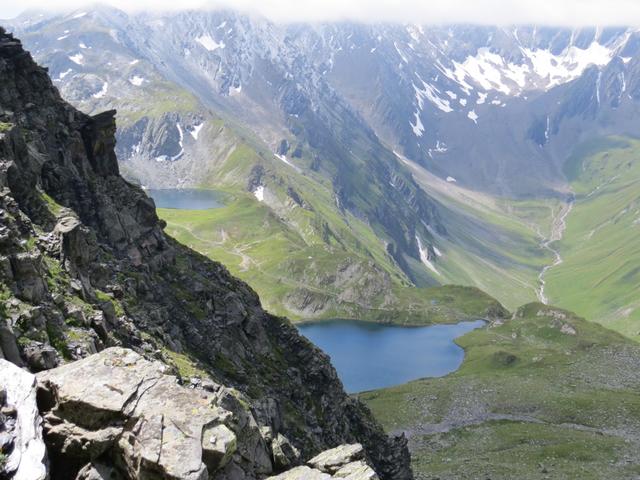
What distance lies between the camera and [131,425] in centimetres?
2300

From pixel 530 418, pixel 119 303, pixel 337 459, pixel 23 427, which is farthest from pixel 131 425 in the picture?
pixel 530 418

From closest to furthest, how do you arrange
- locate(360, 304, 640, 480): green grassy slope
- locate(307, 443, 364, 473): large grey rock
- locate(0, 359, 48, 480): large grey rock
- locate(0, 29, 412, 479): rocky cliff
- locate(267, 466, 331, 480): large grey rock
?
locate(0, 359, 48, 480): large grey rock, locate(267, 466, 331, 480): large grey rock, locate(307, 443, 364, 473): large grey rock, locate(0, 29, 412, 479): rocky cliff, locate(360, 304, 640, 480): green grassy slope

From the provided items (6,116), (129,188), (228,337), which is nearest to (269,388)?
(228,337)

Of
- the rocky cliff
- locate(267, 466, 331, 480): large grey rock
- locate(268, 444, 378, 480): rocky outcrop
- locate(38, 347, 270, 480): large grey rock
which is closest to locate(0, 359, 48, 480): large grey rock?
locate(38, 347, 270, 480): large grey rock

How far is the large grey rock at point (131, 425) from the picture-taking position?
22180 millimetres

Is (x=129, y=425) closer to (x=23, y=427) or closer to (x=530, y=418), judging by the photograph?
(x=23, y=427)

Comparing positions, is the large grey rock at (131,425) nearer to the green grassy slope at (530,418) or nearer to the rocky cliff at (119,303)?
the rocky cliff at (119,303)

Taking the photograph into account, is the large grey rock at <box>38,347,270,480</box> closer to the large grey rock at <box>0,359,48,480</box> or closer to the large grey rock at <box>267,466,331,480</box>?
the large grey rock at <box>0,359,48,480</box>

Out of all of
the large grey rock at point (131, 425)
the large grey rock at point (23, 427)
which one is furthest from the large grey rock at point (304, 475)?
the large grey rock at point (23, 427)

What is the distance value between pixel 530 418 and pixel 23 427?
10548 centimetres

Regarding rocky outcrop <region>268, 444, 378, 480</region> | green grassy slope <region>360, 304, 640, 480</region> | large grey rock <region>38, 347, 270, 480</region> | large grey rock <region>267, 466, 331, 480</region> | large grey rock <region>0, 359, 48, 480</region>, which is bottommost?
large grey rock <region>0, 359, 48, 480</region>

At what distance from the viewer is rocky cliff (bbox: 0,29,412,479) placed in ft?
112

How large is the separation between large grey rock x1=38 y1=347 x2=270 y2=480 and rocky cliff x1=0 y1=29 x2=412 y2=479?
16cm

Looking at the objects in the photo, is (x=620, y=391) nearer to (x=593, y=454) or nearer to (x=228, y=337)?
Answer: (x=593, y=454)
